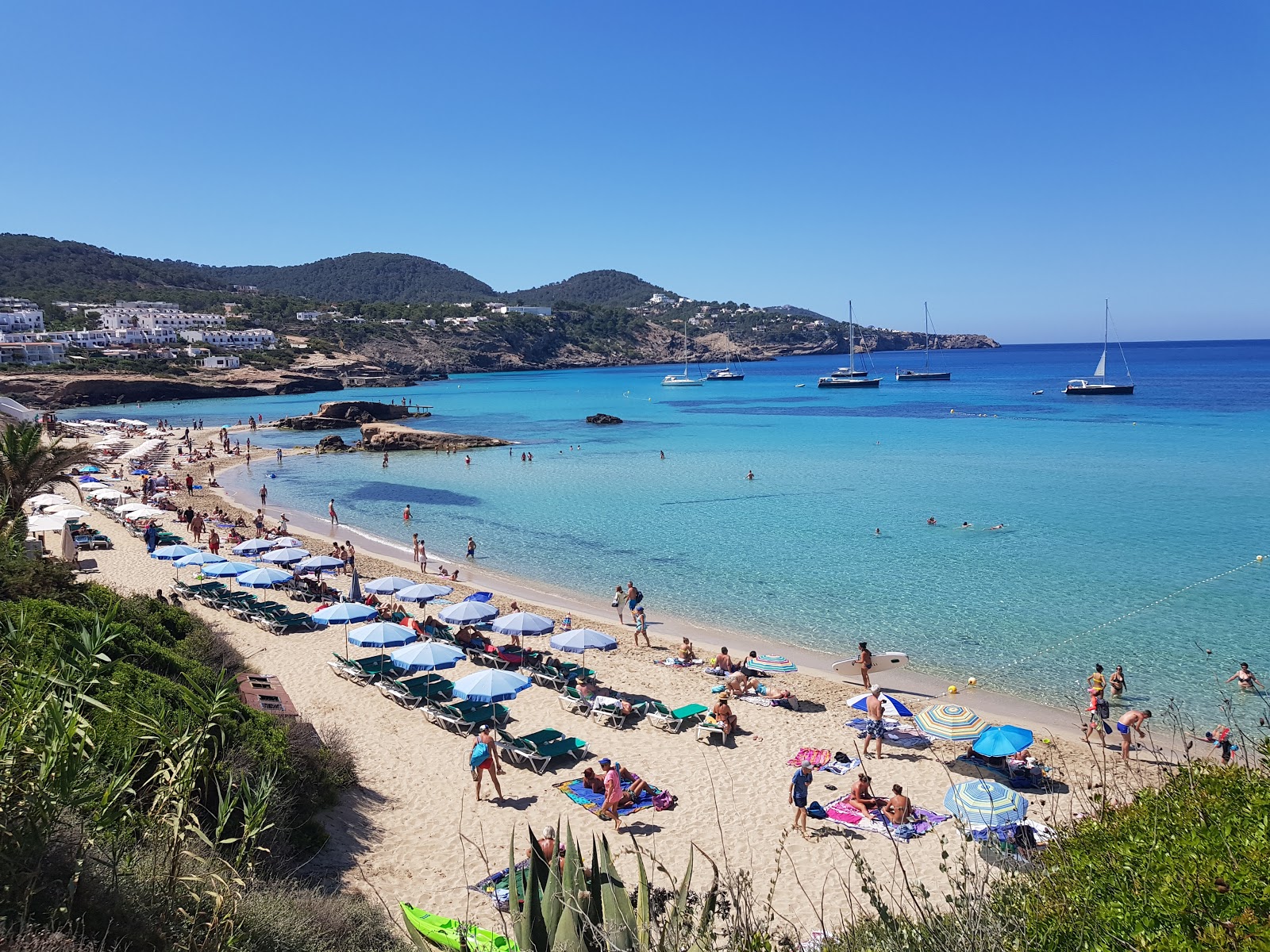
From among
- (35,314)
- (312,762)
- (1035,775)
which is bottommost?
(1035,775)

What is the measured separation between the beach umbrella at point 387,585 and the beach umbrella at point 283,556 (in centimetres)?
293

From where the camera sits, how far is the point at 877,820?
9.23 meters

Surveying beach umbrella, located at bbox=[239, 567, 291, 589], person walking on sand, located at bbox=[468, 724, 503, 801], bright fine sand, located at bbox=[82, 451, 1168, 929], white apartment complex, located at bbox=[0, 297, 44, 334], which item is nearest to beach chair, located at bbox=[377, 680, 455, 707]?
bright fine sand, located at bbox=[82, 451, 1168, 929]

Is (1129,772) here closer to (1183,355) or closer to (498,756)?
(498,756)

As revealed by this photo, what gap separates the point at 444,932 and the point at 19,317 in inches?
5534

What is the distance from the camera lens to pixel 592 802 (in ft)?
31.4

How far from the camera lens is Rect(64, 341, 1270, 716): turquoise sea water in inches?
653

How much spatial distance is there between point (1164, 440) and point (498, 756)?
5042cm

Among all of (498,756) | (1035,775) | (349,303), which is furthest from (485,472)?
(349,303)

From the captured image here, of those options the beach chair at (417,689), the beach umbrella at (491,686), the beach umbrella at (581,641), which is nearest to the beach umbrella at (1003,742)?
the beach umbrella at (581,641)

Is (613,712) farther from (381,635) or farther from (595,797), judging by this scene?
(381,635)

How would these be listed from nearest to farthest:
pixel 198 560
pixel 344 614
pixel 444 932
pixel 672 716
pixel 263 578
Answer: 1. pixel 444 932
2. pixel 672 716
3. pixel 344 614
4. pixel 263 578
5. pixel 198 560

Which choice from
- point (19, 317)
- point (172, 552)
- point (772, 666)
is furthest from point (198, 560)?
point (19, 317)

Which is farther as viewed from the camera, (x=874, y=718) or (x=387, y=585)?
(x=387, y=585)
